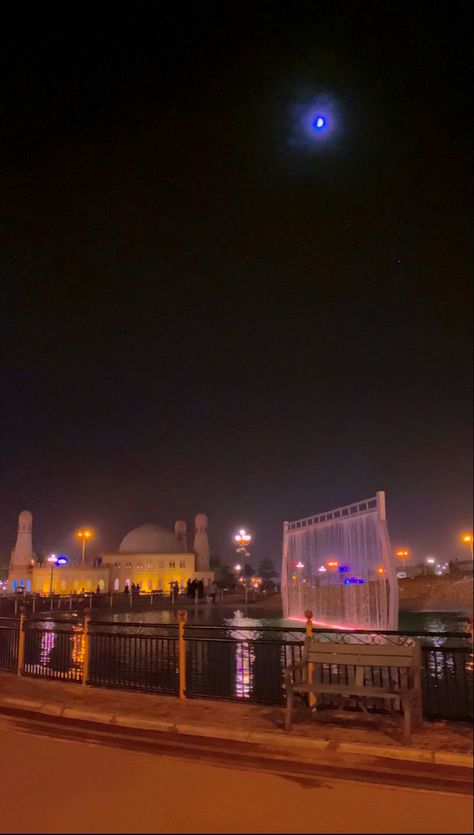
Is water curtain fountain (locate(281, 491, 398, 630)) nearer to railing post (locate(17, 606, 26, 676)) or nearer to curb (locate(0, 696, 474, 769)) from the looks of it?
railing post (locate(17, 606, 26, 676))

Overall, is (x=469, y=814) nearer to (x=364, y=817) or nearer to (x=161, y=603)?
(x=364, y=817)

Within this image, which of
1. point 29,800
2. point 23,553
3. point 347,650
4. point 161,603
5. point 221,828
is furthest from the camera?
point 23,553

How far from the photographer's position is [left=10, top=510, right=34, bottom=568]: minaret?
281ft

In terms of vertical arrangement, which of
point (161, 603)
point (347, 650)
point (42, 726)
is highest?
point (347, 650)

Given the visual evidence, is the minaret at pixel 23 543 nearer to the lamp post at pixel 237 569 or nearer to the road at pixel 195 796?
the lamp post at pixel 237 569

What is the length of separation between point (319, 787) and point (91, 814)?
2054 millimetres

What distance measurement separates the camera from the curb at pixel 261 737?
6664 millimetres

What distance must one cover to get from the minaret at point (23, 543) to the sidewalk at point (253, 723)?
80.2 meters

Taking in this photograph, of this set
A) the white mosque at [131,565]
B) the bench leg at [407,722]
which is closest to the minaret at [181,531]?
the white mosque at [131,565]

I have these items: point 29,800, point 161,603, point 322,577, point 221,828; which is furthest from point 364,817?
point 161,603

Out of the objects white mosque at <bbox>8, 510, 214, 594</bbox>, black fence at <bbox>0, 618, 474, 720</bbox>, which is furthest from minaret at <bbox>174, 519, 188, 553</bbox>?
black fence at <bbox>0, 618, 474, 720</bbox>

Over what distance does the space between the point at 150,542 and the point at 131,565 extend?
4797 mm

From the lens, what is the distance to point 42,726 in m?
8.46

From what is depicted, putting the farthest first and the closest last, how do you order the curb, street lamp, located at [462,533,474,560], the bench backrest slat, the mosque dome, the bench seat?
the mosque dome, street lamp, located at [462,533,474,560], the bench backrest slat, the bench seat, the curb
